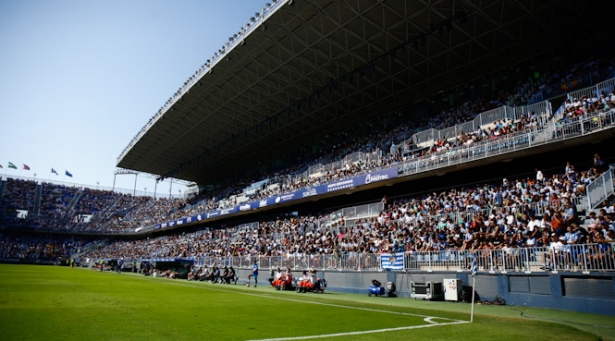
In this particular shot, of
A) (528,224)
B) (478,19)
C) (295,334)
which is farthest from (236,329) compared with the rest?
(478,19)

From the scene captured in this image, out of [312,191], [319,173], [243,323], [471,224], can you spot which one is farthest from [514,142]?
[319,173]

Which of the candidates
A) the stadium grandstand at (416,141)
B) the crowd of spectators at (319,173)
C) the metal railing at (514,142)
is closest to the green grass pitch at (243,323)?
the stadium grandstand at (416,141)

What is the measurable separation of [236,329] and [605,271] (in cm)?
1159

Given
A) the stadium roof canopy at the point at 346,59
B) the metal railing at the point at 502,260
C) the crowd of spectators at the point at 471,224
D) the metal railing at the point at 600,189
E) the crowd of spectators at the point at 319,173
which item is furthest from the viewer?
the stadium roof canopy at the point at 346,59

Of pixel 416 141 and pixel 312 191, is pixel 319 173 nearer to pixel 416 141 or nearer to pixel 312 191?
pixel 312 191

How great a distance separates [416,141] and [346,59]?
822cm

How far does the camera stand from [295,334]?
834cm

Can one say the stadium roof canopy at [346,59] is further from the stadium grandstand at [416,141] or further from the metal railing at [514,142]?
the metal railing at [514,142]

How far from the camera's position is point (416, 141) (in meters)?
30.2

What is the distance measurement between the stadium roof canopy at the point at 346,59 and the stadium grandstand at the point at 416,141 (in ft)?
0.46

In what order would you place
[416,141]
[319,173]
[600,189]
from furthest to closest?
[319,173] < [416,141] < [600,189]

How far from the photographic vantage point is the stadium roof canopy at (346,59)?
84.0 feet

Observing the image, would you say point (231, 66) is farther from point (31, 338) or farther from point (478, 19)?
point (31, 338)

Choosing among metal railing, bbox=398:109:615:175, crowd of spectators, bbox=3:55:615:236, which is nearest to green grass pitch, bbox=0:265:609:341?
metal railing, bbox=398:109:615:175
